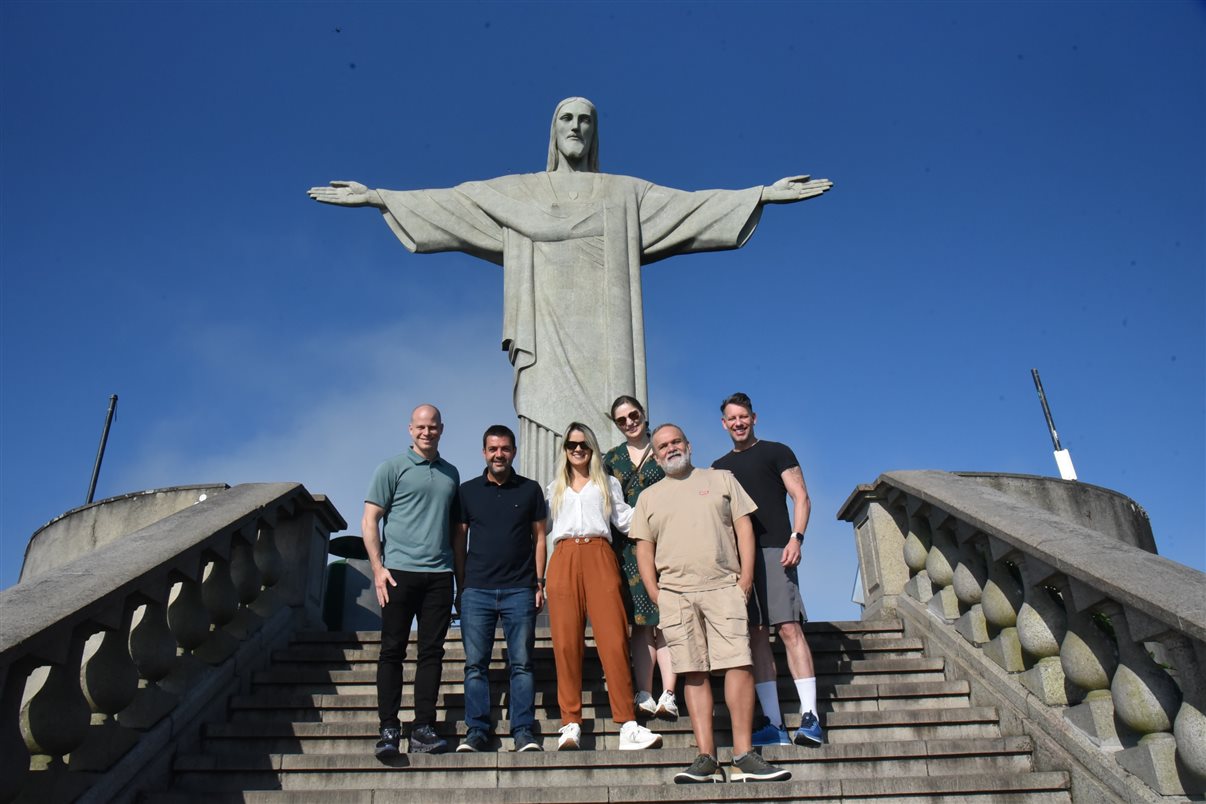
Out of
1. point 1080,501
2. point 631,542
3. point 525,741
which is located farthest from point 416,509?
point 1080,501

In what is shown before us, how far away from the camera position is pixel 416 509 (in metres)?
5.70

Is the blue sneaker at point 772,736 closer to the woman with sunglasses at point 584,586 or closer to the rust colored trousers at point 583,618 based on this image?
the woman with sunglasses at point 584,586

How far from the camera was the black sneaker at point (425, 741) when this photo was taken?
502 centimetres

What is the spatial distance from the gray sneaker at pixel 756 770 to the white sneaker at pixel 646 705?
33.9 inches

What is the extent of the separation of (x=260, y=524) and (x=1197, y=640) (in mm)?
5454

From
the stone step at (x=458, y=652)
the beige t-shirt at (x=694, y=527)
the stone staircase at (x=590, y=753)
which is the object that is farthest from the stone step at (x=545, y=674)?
the beige t-shirt at (x=694, y=527)

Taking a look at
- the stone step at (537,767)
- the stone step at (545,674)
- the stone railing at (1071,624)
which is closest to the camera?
the stone railing at (1071,624)

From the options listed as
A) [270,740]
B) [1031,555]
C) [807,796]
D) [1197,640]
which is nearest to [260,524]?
[270,740]

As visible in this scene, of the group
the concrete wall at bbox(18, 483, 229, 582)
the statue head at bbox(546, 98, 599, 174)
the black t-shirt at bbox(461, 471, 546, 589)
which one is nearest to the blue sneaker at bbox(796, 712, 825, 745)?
the black t-shirt at bbox(461, 471, 546, 589)

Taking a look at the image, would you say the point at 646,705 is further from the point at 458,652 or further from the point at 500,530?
the point at 458,652

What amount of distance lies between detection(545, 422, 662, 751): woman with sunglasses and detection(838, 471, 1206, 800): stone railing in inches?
79.4

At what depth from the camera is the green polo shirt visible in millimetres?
5559

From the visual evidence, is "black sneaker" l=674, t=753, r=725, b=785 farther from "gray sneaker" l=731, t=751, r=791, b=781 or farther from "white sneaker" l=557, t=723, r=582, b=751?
"white sneaker" l=557, t=723, r=582, b=751

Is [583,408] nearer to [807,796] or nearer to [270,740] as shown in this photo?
[270,740]
